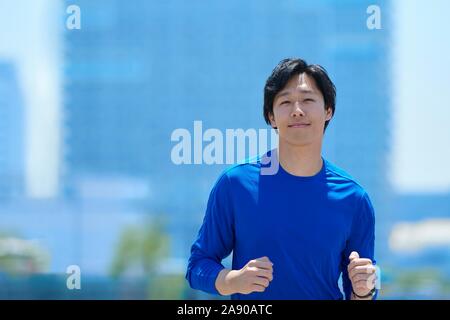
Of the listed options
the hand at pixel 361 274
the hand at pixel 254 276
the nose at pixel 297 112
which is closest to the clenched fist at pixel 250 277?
the hand at pixel 254 276

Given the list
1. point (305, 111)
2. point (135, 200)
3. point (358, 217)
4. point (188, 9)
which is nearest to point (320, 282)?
point (358, 217)

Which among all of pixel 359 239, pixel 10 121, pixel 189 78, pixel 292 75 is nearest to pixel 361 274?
pixel 359 239

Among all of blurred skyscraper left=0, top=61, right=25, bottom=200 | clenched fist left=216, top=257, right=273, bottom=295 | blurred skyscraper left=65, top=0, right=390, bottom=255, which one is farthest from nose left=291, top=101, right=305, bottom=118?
blurred skyscraper left=65, top=0, right=390, bottom=255

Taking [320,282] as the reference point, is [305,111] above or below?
above

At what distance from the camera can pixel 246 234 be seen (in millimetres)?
1155

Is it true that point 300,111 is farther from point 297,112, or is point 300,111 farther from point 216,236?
point 216,236

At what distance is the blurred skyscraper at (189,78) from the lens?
28.5 meters

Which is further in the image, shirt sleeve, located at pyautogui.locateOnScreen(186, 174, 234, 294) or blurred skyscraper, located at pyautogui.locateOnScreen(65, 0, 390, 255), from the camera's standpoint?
blurred skyscraper, located at pyautogui.locateOnScreen(65, 0, 390, 255)

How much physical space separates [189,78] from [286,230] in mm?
30028

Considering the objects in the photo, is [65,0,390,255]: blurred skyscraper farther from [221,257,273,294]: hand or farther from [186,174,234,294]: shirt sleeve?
[221,257,273,294]: hand

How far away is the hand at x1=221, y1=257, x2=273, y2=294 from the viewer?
1.07m

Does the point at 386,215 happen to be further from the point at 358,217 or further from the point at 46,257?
the point at 358,217

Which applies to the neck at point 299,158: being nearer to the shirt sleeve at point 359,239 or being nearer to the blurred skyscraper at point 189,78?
the shirt sleeve at point 359,239
